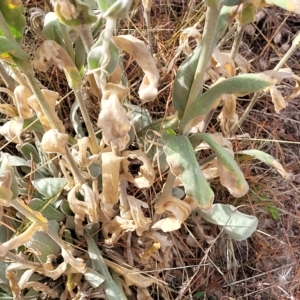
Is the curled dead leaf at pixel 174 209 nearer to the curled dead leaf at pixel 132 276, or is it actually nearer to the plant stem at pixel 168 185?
the plant stem at pixel 168 185

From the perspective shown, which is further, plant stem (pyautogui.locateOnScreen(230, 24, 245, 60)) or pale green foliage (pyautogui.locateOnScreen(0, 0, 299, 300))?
plant stem (pyautogui.locateOnScreen(230, 24, 245, 60))

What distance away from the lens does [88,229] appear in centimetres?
93

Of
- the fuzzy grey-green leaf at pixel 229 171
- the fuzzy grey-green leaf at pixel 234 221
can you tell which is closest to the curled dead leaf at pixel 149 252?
the fuzzy grey-green leaf at pixel 234 221

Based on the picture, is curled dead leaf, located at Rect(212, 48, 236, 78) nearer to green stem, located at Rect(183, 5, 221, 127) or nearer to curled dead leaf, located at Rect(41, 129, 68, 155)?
green stem, located at Rect(183, 5, 221, 127)

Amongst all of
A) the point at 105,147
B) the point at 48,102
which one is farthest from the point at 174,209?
the point at 48,102

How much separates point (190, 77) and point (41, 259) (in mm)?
468

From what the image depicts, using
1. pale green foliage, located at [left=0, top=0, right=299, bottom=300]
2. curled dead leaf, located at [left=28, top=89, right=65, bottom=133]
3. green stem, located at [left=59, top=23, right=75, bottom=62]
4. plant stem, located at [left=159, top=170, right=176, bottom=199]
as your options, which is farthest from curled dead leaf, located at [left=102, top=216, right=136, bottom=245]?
green stem, located at [left=59, top=23, right=75, bottom=62]

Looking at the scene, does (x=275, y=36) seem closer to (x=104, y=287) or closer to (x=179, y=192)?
(x=179, y=192)

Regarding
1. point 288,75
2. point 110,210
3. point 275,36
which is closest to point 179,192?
point 110,210

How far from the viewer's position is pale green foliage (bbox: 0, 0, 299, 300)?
0.50 metres

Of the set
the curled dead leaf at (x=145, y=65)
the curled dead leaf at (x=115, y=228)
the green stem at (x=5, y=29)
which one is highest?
the green stem at (x=5, y=29)

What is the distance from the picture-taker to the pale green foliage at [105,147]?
1.65 feet

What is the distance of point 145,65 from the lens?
1.70 feet

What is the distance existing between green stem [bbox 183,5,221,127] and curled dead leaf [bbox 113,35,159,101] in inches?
2.6
